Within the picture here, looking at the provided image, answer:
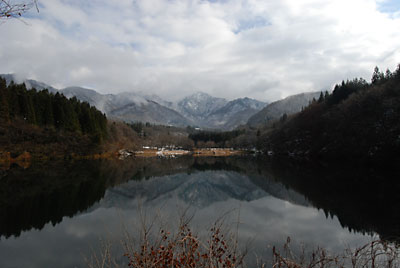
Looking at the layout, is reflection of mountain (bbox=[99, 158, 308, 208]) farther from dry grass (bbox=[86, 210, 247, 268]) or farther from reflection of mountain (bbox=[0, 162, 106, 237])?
dry grass (bbox=[86, 210, 247, 268])

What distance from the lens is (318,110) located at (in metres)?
86.6

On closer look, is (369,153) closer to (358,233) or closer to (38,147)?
(358,233)

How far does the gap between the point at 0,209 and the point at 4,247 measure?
8.00 meters

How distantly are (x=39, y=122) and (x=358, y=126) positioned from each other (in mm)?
71879

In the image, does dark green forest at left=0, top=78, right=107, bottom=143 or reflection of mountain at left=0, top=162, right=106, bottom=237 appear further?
dark green forest at left=0, top=78, right=107, bottom=143

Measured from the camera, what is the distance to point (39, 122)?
5881 centimetres

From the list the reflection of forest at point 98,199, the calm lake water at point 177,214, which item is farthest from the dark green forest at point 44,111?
the calm lake water at point 177,214

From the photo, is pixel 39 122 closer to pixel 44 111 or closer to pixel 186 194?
pixel 44 111

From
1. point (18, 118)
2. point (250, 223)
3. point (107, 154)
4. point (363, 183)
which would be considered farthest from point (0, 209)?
point (107, 154)

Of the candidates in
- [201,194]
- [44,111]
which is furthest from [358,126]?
[44,111]

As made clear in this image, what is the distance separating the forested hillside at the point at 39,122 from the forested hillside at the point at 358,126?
64587 mm

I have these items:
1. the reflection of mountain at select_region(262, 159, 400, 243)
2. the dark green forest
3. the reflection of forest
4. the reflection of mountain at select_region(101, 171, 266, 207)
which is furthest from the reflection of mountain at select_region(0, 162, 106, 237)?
the dark green forest

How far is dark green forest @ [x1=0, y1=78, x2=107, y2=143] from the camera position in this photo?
Result: 53.6 m

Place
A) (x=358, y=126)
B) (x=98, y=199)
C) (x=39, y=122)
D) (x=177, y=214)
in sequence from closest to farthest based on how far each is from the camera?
(x=177, y=214), (x=98, y=199), (x=358, y=126), (x=39, y=122)
